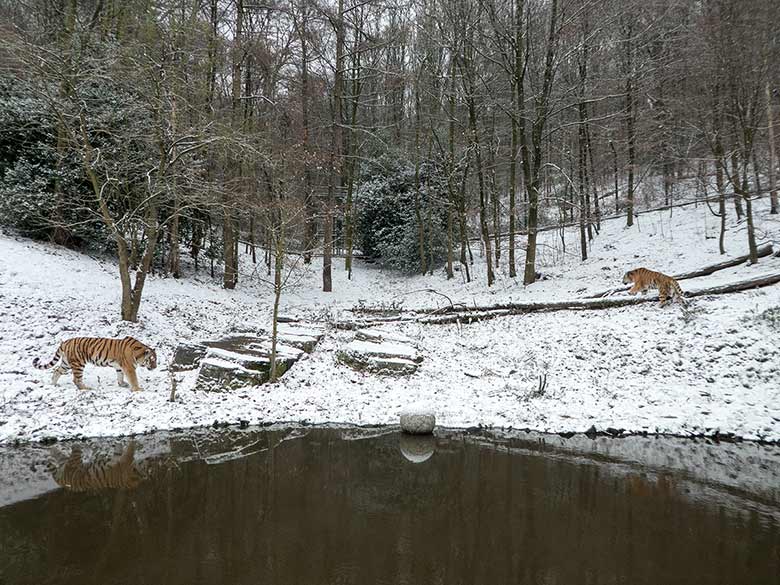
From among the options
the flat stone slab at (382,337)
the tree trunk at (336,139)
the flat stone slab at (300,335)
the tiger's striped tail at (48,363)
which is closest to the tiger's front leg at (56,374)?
the tiger's striped tail at (48,363)

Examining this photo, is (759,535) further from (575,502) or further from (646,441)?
(646,441)

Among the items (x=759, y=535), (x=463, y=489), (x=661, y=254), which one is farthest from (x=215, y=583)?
(x=661, y=254)

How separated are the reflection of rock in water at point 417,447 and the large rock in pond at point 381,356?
2.93 metres

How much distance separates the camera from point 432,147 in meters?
22.8

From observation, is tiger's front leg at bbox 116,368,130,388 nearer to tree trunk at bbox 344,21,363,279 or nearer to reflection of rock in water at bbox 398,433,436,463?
reflection of rock in water at bbox 398,433,436,463

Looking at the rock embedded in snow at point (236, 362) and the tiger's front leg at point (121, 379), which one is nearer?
the tiger's front leg at point (121, 379)

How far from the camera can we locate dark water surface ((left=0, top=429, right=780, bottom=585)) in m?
4.28

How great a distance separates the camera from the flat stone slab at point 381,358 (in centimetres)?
1090

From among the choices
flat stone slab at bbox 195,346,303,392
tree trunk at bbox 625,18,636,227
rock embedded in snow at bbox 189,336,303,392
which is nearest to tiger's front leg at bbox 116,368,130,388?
rock embedded in snow at bbox 189,336,303,392

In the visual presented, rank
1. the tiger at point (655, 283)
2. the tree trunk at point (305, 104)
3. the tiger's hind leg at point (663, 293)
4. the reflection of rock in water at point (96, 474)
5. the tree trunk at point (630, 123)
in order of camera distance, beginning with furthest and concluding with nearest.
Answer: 1. the tree trunk at point (305, 104)
2. the tree trunk at point (630, 123)
3. the tiger's hind leg at point (663, 293)
4. the tiger at point (655, 283)
5. the reflection of rock in water at point (96, 474)

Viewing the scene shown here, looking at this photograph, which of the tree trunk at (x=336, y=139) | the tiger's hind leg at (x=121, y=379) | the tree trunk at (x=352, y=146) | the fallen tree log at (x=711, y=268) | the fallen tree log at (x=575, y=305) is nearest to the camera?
Answer: the tiger's hind leg at (x=121, y=379)

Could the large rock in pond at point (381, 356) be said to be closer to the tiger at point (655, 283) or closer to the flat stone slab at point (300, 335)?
the flat stone slab at point (300, 335)

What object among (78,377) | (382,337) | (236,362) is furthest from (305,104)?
(78,377)

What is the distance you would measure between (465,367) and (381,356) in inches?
84.2
